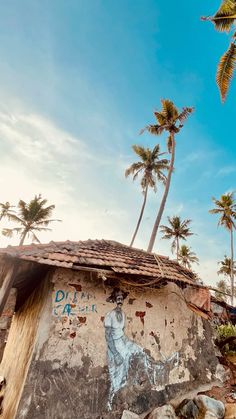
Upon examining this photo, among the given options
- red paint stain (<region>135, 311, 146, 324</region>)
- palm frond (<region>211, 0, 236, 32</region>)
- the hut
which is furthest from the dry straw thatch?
palm frond (<region>211, 0, 236, 32</region>)

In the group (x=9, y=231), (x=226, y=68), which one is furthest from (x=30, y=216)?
(x=226, y=68)

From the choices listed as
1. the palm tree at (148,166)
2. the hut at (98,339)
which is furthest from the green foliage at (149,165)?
the hut at (98,339)

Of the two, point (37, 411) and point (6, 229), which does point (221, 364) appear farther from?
point (6, 229)

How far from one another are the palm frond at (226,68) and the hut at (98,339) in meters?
8.60

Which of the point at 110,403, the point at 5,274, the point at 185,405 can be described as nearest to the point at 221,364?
the point at 185,405

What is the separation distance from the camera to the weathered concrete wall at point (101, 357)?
135 inches

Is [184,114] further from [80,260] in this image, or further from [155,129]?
[80,260]

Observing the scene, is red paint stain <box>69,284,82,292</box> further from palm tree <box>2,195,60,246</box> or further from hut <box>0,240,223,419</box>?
palm tree <box>2,195,60,246</box>

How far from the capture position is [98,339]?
400 cm

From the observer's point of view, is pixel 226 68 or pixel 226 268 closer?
pixel 226 68

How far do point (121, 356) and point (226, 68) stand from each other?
444 inches

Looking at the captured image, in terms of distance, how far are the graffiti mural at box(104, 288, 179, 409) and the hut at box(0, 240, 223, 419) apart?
1cm

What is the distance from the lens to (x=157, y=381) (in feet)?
14.0

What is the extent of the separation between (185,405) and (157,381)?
1.91 ft
